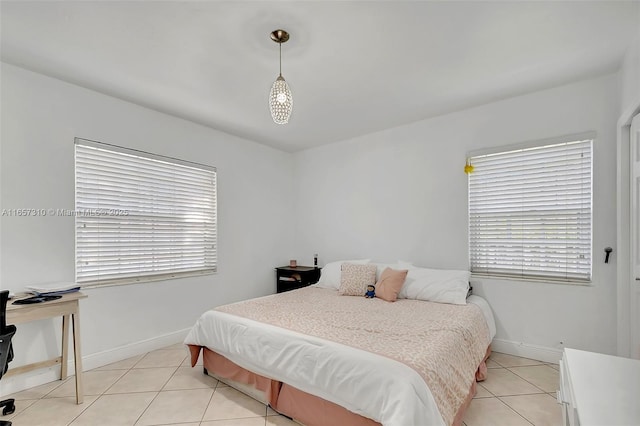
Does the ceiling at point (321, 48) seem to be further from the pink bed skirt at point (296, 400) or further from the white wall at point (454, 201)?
the pink bed skirt at point (296, 400)

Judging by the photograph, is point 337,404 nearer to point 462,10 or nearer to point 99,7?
point 462,10

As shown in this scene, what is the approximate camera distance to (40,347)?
2543 mm

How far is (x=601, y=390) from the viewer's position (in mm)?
1207

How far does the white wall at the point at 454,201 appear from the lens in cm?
271

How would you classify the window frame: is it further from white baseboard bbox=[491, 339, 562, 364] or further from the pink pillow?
the pink pillow

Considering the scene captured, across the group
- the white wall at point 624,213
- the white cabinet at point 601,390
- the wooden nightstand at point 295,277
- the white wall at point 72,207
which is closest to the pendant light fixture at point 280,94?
the white wall at point 72,207

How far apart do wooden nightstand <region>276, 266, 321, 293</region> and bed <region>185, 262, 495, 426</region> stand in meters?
1.43

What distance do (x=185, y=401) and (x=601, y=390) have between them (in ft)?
8.31

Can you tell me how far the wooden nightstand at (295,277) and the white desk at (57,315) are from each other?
2.57 meters

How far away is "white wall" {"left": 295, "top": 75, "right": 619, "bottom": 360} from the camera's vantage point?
2.71 m

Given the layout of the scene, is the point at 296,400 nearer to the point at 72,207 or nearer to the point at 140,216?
the point at 140,216

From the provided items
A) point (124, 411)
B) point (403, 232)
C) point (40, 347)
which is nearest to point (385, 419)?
point (124, 411)

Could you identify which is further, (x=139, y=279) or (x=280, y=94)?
(x=139, y=279)

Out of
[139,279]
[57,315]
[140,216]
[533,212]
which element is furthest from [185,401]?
[533,212]
